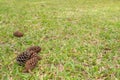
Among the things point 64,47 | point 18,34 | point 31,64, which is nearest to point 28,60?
point 31,64

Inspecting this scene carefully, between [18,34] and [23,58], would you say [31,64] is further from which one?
[18,34]

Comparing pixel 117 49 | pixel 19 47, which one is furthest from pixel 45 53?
pixel 117 49

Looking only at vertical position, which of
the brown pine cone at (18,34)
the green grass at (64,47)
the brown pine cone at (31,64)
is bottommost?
the green grass at (64,47)

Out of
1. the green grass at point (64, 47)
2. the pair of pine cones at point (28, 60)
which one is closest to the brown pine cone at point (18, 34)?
the green grass at point (64, 47)

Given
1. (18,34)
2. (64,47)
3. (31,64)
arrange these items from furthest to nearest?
(18,34), (64,47), (31,64)

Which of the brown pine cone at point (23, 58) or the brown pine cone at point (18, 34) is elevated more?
the brown pine cone at point (23, 58)

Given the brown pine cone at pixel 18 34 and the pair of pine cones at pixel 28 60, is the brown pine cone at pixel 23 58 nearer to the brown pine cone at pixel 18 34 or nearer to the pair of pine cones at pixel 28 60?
the pair of pine cones at pixel 28 60

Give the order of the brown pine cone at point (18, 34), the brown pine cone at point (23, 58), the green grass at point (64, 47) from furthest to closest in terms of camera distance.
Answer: the brown pine cone at point (18, 34), the brown pine cone at point (23, 58), the green grass at point (64, 47)

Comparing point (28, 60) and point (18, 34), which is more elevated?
point (28, 60)

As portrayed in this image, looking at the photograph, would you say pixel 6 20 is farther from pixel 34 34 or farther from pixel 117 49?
pixel 117 49

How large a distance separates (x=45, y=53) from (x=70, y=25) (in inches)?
69.4

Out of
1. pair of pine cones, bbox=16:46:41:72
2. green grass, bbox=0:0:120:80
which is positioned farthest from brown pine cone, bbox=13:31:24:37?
pair of pine cones, bbox=16:46:41:72

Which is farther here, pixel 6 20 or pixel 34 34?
pixel 6 20

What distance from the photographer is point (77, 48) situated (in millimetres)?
3268
